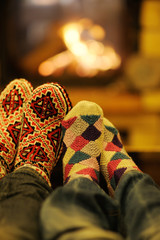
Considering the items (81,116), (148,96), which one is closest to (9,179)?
(81,116)

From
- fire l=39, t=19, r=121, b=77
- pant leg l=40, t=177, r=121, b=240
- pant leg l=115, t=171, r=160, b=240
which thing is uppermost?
pant leg l=40, t=177, r=121, b=240

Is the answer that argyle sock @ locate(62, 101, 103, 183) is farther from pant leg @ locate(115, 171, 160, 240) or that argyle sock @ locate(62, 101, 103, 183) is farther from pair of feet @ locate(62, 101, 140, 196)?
pant leg @ locate(115, 171, 160, 240)

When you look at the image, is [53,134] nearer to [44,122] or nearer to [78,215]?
[44,122]

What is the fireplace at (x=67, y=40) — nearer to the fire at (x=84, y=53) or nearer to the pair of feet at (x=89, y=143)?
the fire at (x=84, y=53)

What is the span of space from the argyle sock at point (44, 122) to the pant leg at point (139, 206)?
30cm

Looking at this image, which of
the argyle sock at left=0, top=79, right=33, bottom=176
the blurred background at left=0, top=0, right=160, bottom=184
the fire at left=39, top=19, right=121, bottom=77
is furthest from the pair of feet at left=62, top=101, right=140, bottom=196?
the fire at left=39, top=19, right=121, bottom=77

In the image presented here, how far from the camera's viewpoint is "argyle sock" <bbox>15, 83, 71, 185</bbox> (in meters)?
0.86

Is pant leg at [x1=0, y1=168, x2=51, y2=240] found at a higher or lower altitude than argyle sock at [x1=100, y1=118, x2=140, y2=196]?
higher

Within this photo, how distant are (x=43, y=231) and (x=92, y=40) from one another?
1.75 meters

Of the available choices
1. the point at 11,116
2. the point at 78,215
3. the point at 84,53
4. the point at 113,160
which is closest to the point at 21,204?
the point at 78,215

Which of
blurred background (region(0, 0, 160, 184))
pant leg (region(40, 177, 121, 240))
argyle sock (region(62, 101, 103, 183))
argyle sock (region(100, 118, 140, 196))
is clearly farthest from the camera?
blurred background (region(0, 0, 160, 184))

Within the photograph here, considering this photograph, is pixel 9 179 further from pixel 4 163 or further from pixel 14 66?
pixel 14 66

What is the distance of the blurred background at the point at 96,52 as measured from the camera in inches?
78.5

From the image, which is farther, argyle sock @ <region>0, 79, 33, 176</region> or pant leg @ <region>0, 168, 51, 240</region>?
argyle sock @ <region>0, 79, 33, 176</region>
